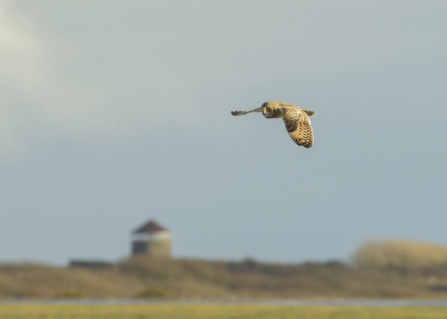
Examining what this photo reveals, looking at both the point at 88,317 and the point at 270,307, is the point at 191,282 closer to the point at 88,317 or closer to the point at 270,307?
the point at 270,307

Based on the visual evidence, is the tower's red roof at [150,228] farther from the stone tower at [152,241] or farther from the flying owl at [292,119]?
the flying owl at [292,119]

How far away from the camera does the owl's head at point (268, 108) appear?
1032cm

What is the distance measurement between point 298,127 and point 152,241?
257 feet

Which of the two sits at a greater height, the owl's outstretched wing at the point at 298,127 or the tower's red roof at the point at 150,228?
the tower's red roof at the point at 150,228

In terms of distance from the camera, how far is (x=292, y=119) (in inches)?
418

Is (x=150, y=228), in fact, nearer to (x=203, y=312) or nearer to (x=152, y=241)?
(x=152, y=241)

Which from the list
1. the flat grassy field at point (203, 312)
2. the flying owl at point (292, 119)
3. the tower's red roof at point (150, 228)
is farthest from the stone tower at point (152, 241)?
the flying owl at point (292, 119)

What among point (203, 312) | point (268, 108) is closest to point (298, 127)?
point (268, 108)

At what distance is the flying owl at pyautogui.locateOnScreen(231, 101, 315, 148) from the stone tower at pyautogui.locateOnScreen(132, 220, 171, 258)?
76.6 m

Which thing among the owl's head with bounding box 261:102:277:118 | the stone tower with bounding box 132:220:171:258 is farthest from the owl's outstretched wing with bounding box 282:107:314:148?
the stone tower with bounding box 132:220:171:258

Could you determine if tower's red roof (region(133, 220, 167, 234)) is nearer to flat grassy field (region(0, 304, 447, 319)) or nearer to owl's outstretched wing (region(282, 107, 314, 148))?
flat grassy field (region(0, 304, 447, 319))

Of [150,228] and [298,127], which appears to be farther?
[150,228]

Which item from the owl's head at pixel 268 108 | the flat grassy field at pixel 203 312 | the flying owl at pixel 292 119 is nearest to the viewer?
the owl's head at pixel 268 108

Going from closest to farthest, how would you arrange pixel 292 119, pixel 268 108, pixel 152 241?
pixel 268 108
pixel 292 119
pixel 152 241
